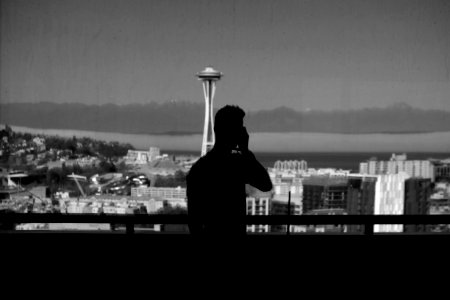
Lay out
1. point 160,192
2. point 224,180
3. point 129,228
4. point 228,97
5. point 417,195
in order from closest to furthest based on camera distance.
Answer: point 224,180
point 129,228
point 160,192
point 417,195
point 228,97

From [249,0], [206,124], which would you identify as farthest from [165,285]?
[249,0]

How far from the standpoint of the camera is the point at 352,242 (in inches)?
→ 127

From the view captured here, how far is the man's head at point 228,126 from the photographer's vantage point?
1611 millimetres

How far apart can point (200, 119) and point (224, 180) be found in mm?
3375

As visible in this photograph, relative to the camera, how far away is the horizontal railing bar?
2.82 meters

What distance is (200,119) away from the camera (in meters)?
4.93

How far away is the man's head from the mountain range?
3.27 m

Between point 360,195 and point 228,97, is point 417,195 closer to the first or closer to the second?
point 360,195

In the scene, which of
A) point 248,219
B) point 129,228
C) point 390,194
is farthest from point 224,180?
A: point 390,194

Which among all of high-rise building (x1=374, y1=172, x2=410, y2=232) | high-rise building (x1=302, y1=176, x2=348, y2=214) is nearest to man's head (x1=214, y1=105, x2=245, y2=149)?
high-rise building (x1=302, y1=176, x2=348, y2=214)

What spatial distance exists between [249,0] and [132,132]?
181 cm

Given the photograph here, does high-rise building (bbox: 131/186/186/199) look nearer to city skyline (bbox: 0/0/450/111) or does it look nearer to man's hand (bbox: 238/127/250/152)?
city skyline (bbox: 0/0/450/111)

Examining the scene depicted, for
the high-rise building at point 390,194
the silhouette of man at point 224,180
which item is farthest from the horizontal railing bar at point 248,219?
the high-rise building at point 390,194

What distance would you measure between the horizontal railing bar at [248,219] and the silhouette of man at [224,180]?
3.88 feet
